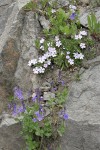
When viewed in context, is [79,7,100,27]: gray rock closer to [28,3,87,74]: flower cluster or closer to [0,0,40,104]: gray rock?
[28,3,87,74]: flower cluster

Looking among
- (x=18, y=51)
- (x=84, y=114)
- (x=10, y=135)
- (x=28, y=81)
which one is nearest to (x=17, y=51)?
(x=18, y=51)

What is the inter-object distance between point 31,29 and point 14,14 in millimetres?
433

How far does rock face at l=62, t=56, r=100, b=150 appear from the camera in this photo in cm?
438

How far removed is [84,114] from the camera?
4.50 metres

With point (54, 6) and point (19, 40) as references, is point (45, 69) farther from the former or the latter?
point (54, 6)

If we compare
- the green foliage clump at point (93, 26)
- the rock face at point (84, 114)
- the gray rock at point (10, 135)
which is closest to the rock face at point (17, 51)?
the gray rock at point (10, 135)

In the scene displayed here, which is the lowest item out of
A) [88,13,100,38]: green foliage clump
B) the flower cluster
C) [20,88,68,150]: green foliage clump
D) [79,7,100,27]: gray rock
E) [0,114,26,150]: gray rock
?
[0,114,26,150]: gray rock

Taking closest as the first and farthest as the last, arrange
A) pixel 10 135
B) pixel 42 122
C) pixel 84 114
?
1. pixel 84 114
2. pixel 42 122
3. pixel 10 135

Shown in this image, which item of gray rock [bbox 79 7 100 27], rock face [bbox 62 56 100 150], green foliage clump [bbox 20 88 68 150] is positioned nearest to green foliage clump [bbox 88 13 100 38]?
gray rock [bbox 79 7 100 27]

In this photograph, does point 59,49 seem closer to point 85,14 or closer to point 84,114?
point 85,14

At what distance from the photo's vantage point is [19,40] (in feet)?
18.2

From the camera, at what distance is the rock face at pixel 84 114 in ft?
14.4

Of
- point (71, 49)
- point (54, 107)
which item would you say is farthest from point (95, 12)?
point (54, 107)

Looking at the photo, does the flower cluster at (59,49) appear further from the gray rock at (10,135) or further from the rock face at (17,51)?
the gray rock at (10,135)
